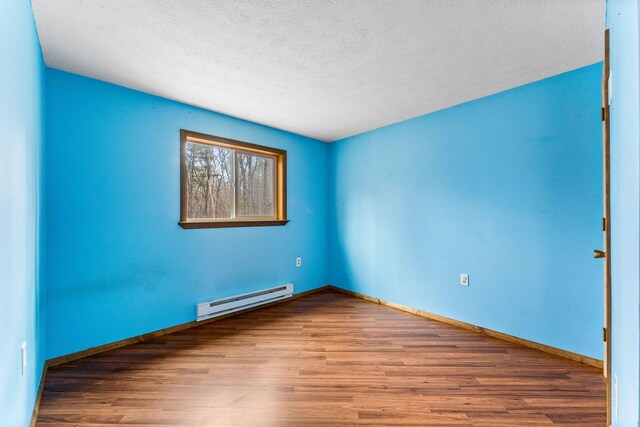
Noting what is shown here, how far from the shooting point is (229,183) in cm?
316

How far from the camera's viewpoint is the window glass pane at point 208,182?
2.86 meters

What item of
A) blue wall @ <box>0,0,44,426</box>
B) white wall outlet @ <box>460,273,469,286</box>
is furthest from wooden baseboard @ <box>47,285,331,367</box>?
white wall outlet @ <box>460,273,469,286</box>

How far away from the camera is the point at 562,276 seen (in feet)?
6.95

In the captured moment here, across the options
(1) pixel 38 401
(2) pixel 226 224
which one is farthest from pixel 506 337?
(1) pixel 38 401

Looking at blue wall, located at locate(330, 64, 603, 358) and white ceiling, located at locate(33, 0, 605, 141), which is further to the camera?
blue wall, located at locate(330, 64, 603, 358)

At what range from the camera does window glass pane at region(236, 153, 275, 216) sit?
10.8 ft

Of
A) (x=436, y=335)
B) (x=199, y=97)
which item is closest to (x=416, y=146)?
(x=436, y=335)

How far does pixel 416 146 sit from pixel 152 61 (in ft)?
8.64

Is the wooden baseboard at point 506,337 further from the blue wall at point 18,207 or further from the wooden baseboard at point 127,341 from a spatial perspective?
the blue wall at point 18,207

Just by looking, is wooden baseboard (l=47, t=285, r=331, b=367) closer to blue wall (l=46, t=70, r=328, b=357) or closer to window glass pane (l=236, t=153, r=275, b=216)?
blue wall (l=46, t=70, r=328, b=357)

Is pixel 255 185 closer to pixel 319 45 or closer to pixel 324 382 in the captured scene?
pixel 319 45

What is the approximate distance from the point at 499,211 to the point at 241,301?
282 cm

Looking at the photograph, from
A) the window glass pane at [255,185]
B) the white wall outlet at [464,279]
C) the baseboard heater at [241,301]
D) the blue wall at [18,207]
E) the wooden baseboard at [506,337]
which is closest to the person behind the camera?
the blue wall at [18,207]

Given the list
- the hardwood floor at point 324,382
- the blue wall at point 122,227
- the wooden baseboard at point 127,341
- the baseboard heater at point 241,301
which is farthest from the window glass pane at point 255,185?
the hardwood floor at point 324,382
